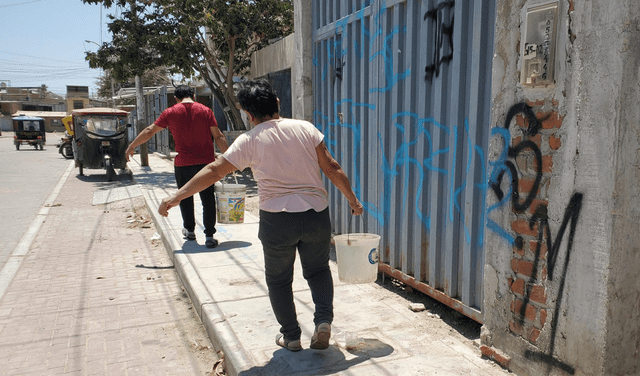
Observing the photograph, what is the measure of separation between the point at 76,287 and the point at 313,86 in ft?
11.6

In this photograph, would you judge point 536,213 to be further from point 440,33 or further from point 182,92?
point 182,92

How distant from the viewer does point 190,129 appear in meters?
5.77

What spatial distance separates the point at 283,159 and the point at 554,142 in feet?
4.91

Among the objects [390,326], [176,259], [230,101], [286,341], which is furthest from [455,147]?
[230,101]

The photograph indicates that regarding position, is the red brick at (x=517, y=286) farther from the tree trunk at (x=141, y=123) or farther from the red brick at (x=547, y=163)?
the tree trunk at (x=141, y=123)

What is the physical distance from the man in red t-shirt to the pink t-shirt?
276 cm

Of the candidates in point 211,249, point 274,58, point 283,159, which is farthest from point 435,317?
point 274,58

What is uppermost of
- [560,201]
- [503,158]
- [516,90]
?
[516,90]

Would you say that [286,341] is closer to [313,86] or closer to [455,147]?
[455,147]

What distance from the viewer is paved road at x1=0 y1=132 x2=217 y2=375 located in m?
3.62

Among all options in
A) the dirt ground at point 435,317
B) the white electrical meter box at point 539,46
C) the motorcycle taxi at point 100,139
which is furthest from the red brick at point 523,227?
the motorcycle taxi at point 100,139

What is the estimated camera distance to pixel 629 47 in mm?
2141

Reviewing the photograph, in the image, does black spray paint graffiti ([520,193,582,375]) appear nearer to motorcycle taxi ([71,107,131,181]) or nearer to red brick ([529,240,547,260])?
red brick ([529,240,547,260])

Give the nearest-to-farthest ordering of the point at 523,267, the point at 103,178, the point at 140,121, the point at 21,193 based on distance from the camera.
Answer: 1. the point at 523,267
2. the point at 21,193
3. the point at 103,178
4. the point at 140,121
